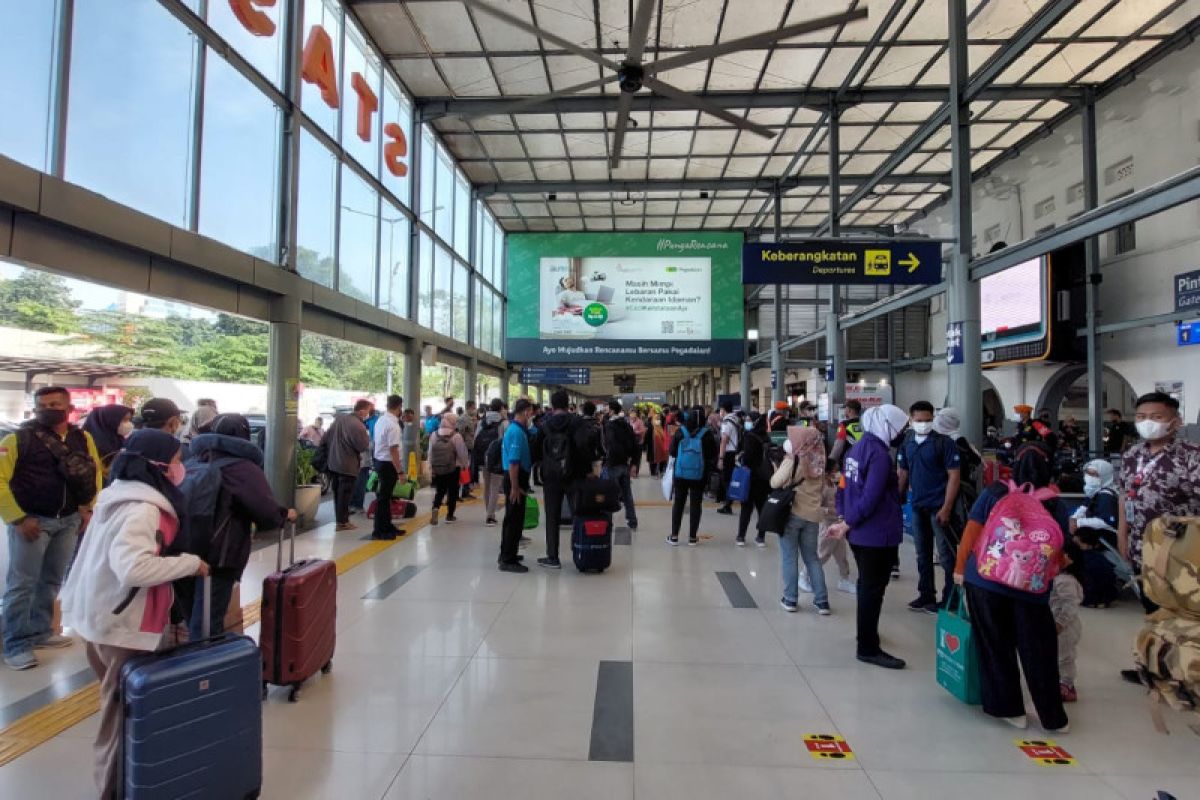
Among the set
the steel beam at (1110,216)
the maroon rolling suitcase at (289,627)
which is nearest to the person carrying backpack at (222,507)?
the maroon rolling suitcase at (289,627)

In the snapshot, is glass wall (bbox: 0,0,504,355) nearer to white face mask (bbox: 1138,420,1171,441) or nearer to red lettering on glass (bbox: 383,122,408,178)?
red lettering on glass (bbox: 383,122,408,178)

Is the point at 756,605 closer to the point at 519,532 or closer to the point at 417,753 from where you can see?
the point at 519,532

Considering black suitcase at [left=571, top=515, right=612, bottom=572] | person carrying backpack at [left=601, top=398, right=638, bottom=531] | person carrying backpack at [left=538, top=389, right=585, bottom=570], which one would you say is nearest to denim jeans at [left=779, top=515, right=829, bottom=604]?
black suitcase at [left=571, top=515, right=612, bottom=572]

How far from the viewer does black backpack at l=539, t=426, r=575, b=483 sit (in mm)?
5941

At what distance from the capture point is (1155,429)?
11.5 ft

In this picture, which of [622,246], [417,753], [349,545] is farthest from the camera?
[622,246]

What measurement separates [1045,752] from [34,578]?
5.58 metres

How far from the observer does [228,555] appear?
306 centimetres

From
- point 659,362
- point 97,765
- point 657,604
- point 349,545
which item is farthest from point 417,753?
point 659,362

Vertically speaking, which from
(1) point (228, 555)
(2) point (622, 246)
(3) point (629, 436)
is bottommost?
(1) point (228, 555)

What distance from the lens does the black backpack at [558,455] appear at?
5.94m

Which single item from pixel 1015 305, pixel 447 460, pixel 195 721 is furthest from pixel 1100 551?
pixel 1015 305

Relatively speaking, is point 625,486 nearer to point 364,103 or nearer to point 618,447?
point 618,447

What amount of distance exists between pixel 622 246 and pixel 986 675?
17.7 metres
